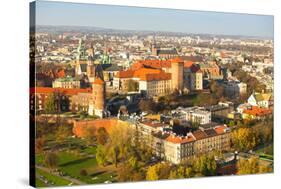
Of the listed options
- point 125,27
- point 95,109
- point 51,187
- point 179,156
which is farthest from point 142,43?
point 51,187

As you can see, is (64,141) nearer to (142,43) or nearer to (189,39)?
(142,43)

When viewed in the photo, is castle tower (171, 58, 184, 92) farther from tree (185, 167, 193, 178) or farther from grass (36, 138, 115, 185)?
grass (36, 138, 115, 185)

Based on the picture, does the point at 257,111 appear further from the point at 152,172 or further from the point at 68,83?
the point at 68,83

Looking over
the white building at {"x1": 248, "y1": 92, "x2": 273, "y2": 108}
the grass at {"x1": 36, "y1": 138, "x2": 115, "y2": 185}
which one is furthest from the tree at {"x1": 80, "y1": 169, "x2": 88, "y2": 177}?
the white building at {"x1": 248, "y1": 92, "x2": 273, "y2": 108}

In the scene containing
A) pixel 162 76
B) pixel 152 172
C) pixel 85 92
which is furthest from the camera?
pixel 162 76

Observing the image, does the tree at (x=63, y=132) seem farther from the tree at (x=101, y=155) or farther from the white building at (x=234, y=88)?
the white building at (x=234, y=88)

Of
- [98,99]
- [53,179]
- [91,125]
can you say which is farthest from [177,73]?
[53,179]
